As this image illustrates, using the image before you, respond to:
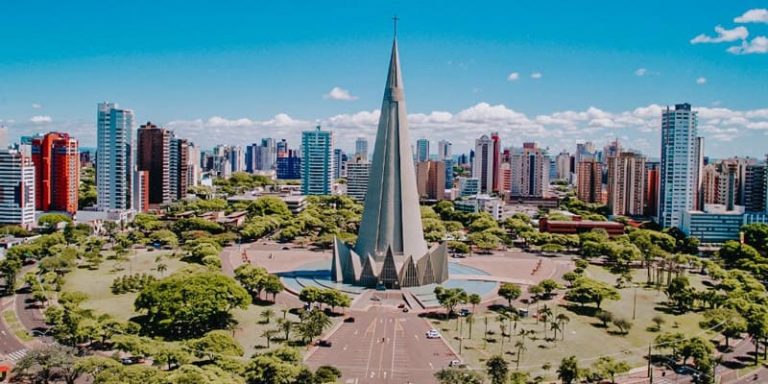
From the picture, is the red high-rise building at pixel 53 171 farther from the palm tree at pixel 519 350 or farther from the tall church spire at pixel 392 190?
the palm tree at pixel 519 350

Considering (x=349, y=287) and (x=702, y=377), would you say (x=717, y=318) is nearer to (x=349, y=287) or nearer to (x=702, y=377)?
(x=702, y=377)

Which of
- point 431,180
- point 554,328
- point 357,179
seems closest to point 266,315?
point 554,328

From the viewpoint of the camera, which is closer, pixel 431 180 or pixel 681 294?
pixel 681 294

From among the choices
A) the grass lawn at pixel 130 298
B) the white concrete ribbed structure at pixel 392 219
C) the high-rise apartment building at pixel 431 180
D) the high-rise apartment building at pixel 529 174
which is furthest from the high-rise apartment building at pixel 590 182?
the grass lawn at pixel 130 298

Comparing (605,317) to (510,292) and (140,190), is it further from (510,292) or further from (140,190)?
Result: (140,190)

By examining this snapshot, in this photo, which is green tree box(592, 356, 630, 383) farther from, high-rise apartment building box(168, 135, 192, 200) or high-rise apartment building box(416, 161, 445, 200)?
high-rise apartment building box(416, 161, 445, 200)

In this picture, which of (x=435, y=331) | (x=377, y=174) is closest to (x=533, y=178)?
(x=377, y=174)
